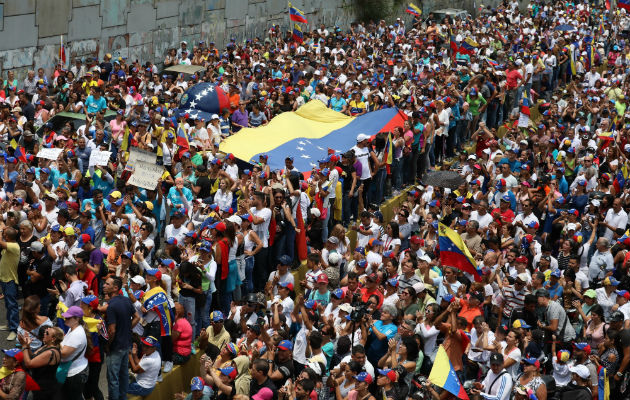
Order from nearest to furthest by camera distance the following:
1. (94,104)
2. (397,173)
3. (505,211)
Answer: (505,211) < (94,104) < (397,173)

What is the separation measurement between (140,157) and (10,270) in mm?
3223

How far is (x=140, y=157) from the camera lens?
14.5 meters

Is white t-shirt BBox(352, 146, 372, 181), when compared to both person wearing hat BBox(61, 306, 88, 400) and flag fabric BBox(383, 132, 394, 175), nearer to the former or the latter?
flag fabric BBox(383, 132, 394, 175)

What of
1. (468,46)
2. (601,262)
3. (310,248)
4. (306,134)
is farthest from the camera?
(468,46)

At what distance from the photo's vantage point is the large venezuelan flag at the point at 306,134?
17266 millimetres

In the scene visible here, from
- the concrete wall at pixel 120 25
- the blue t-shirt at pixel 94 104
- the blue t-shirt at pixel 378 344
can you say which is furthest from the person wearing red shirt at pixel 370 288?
the concrete wall at pixel 120 25

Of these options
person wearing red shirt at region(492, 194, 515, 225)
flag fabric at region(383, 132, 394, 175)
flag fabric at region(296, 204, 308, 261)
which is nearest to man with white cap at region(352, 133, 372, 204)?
flag fabric at region(383, 132, 394, 175)

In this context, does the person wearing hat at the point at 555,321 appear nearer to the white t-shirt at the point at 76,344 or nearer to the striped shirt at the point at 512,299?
the striped shirt at the point at 512,299

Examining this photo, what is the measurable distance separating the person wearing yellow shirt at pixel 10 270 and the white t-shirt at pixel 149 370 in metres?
2.26

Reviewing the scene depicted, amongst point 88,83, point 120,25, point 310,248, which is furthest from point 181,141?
point 120,25

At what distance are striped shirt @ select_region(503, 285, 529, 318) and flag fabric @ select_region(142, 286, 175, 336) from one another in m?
4.43

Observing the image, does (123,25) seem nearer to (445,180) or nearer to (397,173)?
(397,173)

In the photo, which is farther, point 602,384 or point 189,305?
point 189,305

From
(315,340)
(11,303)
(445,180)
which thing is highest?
(315,340)
